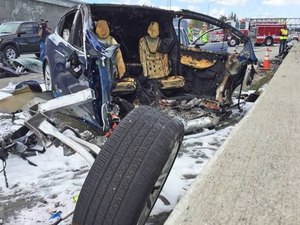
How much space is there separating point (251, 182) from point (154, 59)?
4.39m

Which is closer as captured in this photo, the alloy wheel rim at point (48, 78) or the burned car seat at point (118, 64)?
the burned car seat at point (118, 64)

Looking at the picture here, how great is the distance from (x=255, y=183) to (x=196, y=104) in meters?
3.44

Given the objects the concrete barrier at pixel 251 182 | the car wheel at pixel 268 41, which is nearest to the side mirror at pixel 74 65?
the concrete barrier at pixel 251 182

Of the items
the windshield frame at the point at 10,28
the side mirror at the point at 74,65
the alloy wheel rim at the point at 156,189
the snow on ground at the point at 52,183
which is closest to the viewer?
the alloy wheel rim at the point at 156,189

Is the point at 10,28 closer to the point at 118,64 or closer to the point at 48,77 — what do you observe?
the point at 48,77

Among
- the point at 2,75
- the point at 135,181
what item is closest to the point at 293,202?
the point at 135,181

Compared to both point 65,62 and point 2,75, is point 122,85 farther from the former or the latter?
point 2,75

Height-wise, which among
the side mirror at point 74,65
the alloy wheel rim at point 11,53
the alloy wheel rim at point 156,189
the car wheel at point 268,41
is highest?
the side mirror at point 74,65

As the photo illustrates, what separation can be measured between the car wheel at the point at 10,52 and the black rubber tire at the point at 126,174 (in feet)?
50.1

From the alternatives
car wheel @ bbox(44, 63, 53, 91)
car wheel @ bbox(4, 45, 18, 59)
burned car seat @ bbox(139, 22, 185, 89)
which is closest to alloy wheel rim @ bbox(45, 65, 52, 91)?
car wheel @ bbox(44, 63, 53, 91)

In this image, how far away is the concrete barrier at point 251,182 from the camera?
2.07 m

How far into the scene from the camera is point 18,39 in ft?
55.0

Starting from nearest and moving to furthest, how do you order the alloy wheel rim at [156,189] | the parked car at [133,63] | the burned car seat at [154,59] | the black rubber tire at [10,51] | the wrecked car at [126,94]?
the wrecked car at [126,94] < the alloy wheel rim at [156,189] < the parked car at [133,63] < the burned car seat at [154,59] < the black rubber tire at [10,51]

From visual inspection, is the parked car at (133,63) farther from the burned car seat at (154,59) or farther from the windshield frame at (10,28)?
the windshield frame at (10,28)
